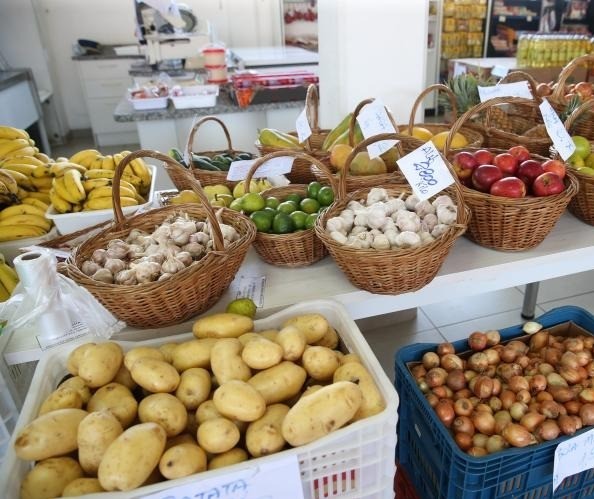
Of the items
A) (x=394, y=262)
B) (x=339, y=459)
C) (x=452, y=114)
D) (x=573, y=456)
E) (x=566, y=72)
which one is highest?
(x=566, y=72)

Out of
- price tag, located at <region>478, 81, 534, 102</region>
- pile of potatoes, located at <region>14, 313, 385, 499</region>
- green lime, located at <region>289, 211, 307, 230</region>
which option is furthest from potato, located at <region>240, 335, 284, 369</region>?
price tag, located at <region>478, 81, 534, 102</region>

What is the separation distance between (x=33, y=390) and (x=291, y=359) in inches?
16.8

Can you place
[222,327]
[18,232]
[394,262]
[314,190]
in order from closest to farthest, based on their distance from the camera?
[222,327] → [394,262] → [314,190] → [18,232]

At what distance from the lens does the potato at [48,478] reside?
638mm

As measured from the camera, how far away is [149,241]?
109 cm

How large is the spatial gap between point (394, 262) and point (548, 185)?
464 millimetres

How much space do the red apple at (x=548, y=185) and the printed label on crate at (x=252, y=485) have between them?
877mm

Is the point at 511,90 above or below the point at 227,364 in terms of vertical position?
above

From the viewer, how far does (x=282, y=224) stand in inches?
45.3

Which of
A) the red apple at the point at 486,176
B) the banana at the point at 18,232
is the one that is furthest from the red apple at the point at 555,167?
the banana at the point at 18,232

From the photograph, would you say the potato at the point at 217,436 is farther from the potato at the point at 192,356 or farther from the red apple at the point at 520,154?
the red apple at the point at 520,154

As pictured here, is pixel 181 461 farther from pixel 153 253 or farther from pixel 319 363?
pixel 153 253

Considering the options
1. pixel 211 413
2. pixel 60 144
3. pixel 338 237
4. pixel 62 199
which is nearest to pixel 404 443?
pixel 338 237

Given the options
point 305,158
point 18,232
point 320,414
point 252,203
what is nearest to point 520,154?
point 305,158
